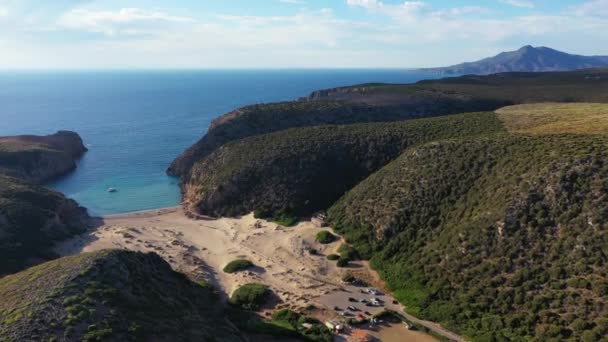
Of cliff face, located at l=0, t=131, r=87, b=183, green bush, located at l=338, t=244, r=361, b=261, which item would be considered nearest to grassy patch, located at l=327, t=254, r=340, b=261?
green bush, located at l=338, t=244, r=361, b=261

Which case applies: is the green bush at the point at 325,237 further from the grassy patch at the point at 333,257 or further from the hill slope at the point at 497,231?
the grassy patch at the point at 333,257

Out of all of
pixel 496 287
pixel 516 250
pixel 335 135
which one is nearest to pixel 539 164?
pixel 516 250

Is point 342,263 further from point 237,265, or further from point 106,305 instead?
point 106,305

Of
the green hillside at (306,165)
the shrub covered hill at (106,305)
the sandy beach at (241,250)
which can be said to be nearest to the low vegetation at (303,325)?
the sandy beach at (241,250)

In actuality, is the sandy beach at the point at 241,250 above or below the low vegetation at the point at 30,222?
below

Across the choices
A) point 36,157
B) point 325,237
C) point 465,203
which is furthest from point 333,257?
point 36,157

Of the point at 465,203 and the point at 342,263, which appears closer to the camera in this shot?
the point at 465,203

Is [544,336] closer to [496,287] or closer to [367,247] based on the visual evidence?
[496,287]
